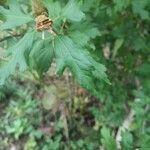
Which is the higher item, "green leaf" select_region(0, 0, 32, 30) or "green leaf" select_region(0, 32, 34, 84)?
"green leaf" select_region(0, 0, 32, 30)

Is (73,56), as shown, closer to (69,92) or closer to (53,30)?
(53,30)

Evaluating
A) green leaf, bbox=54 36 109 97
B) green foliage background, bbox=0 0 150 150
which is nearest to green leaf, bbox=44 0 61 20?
green foliage background, bbox=0 0 150 150

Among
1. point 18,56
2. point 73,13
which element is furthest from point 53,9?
point 18,56

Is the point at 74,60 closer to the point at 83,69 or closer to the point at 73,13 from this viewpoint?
the point at 83,69

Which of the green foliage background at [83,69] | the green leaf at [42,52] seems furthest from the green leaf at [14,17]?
the green leaf at [42,52]

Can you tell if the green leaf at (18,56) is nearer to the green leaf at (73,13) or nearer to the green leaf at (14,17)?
the green leaf at (14,17)

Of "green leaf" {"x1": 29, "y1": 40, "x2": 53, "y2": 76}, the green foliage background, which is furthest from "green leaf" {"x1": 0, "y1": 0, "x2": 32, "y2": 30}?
"green leaf" {"x1": 29, "y1": 40, "x2": 53, "y2": 76}

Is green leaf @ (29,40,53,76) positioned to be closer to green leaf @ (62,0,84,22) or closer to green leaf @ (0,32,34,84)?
green leaf @ (0,32,34,84)

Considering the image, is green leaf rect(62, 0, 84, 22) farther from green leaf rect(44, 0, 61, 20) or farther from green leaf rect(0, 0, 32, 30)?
green leaf rect(0, 0, 32, 30)
